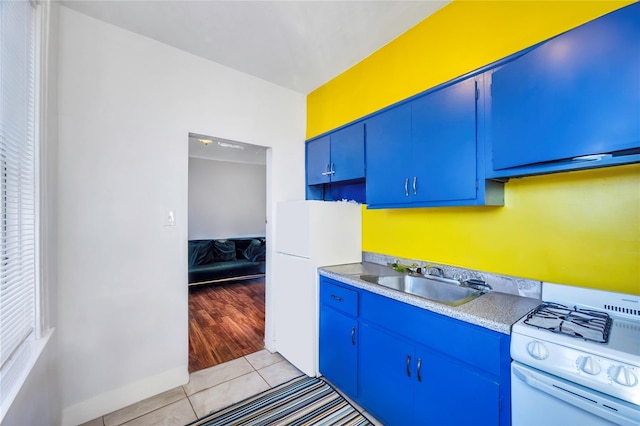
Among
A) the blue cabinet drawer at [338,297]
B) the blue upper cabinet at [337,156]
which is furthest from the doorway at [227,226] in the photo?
the blue cabinet drawer at [338,297]

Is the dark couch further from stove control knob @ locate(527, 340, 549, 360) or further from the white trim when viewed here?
stove control knob @ locate(527, 340, 549, 360)

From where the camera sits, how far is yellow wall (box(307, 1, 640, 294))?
1262 millimetres

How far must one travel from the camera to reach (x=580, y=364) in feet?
2.97

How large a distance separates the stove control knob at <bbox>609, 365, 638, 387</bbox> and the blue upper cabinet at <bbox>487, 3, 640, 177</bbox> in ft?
2.59

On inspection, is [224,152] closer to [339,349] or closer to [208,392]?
[208,392]

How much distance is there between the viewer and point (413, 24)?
1969 millimetres

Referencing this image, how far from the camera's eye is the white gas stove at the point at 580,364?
838 mm

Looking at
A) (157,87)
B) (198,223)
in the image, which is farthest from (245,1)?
(198,223)

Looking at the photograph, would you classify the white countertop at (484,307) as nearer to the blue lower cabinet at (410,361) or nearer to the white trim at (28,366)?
the blue lower cabinet at (410,361)

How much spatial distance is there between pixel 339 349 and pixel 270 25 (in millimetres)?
2474

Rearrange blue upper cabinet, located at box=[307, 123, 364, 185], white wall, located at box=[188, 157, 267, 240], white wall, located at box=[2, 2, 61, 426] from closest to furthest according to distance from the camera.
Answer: white wall, located at box=[2, 2, 61, 426]
blue upper cabinet, located at box=[307, 123, 364, 185]
white wall, located at box=[188, 157, 267, 240]

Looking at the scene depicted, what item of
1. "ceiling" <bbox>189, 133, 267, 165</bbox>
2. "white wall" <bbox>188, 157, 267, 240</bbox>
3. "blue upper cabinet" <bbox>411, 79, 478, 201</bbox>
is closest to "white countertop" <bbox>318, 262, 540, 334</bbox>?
"blue upper cabinet" <bbox>411, 79, 478, 201</bbox>

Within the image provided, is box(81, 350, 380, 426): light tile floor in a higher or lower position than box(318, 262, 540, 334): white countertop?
lower

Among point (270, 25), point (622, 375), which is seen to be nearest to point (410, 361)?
point (622, 375)
